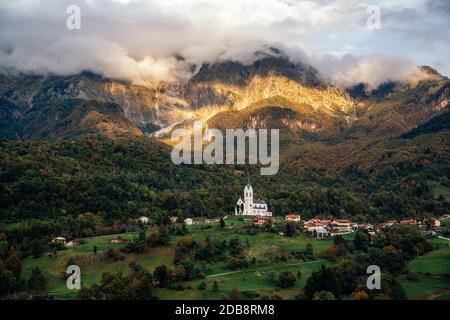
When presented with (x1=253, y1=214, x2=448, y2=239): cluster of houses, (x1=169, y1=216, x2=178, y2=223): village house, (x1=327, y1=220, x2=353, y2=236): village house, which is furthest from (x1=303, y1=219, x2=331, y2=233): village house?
(x1=169, y1=216, x2=178, y2=223): village house

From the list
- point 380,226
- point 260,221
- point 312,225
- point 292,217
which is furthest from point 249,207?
point 380,226

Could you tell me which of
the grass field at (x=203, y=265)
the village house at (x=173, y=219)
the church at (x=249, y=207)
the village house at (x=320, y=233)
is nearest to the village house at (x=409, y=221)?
the village house at (x=320, y=233)

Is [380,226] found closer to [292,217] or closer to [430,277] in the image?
[292,217]

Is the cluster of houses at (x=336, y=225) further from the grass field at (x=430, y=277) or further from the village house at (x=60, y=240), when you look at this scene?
the village house at (x=60, y=240)
